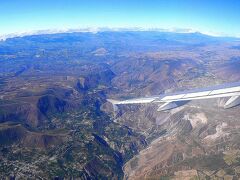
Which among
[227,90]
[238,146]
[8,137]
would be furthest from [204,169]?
[8,137]

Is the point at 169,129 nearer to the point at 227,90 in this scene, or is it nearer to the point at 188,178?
the point at 188,178

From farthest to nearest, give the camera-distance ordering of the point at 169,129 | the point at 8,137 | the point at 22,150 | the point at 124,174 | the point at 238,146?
1. the point at 169,129
2. the point at 8,137
3. the point at 22,150
4. the point at 124,174
5. the point at 238,146

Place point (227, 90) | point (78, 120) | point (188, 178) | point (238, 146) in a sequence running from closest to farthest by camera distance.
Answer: point (227, 90) → point (188, 178) → point (238, 146) → point (78, 120)

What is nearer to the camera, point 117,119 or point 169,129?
point 169,129

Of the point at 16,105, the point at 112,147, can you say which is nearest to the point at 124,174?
the point at 112,147

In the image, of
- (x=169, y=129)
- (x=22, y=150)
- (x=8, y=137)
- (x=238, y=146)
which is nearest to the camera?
(x=238, y=146)

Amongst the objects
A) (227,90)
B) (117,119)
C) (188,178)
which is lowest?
(117,119)

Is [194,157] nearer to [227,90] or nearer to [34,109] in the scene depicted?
[227,90]

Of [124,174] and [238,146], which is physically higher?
[238,146]

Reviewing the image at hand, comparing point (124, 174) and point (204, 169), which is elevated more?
point (204, 169)
